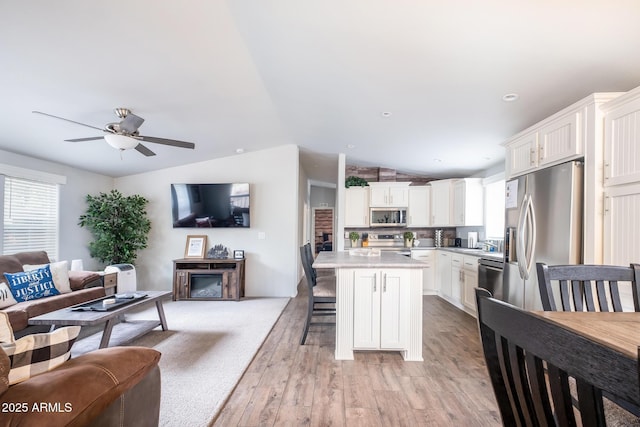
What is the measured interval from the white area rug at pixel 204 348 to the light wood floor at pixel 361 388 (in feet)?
0.43

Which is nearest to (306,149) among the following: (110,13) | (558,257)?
(110,13)

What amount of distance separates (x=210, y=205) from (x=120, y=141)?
7.93 feet

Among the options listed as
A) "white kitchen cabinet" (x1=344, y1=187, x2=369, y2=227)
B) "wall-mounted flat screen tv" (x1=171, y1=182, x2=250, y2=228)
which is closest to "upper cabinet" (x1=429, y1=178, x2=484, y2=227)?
"white kitchen cabinet" (x1=344, y1=187, x2=369, y2=227)

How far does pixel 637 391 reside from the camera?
39 cm

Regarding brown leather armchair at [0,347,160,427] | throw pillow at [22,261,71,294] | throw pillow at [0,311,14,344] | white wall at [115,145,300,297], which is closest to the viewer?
brown leather armchair at [0,347,160,427]

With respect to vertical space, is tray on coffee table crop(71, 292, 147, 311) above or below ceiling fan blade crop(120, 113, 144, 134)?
below

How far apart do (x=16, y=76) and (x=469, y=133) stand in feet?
14.9

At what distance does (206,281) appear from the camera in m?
4.87

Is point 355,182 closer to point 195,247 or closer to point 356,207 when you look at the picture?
point 356,207

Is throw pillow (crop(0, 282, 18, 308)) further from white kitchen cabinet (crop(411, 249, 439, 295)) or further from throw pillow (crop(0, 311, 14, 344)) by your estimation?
white kitchen cabinet (crop(411, 249, 439, 295))

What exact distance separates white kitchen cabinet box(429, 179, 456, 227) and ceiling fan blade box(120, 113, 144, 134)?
4881 millimetres

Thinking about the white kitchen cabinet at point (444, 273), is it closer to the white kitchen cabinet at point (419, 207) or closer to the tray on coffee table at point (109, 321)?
the white kitchen cabinet at point (419, 207)

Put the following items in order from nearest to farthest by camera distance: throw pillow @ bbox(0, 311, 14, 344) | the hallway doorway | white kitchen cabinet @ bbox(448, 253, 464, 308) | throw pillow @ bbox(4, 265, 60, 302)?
throw pillow @ bbox(0, 311, 14, 344) < throw pillow @ bbox(4, 265, 60, 302) < white kitchen cabinet @ bbox(448, 253, 464, 308) < the hallway doorway

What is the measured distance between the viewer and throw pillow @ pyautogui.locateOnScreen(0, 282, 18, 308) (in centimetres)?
277
